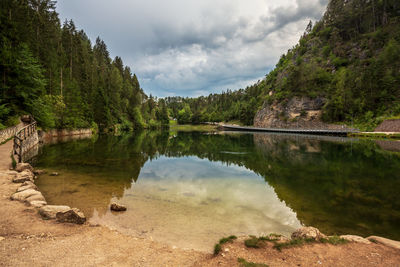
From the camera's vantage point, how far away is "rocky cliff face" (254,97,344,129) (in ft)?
241

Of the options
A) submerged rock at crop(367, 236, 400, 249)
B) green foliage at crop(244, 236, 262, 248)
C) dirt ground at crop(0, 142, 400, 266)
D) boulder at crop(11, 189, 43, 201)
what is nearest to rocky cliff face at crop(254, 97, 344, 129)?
submerged rock at crop(367, 236, 400, 249)

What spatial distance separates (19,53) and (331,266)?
3765 cm

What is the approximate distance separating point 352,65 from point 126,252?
9767cm

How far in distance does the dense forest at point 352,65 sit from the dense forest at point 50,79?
71485mm

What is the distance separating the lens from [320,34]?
105m

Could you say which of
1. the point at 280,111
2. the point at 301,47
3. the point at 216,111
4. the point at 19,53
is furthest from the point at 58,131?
the point at 216,111

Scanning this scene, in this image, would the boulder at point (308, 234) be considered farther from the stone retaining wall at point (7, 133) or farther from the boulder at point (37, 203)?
the stone retaining wall at point (7, 133)

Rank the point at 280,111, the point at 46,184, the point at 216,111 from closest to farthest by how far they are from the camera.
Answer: the point at 46,184 < the point at 280,111 < the point at 216,111

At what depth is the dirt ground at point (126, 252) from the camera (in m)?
4.55

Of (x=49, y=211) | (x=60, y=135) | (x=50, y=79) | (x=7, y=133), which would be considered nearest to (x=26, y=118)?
(x=7, y=133)

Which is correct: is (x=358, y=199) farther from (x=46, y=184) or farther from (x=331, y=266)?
(x=46, y=184)

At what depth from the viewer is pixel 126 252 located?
5125 millimetres

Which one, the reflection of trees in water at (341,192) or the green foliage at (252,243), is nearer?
the green foliage at (252,243)

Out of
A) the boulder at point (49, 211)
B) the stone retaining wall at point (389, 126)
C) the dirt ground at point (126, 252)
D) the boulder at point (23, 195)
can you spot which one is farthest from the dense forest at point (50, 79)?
the stone retaining wall at point (389, 126)
